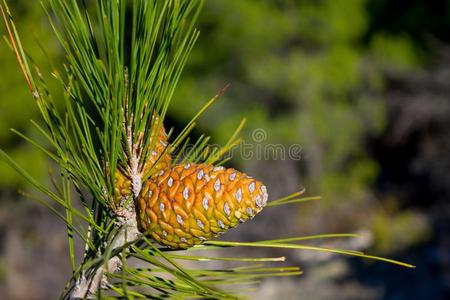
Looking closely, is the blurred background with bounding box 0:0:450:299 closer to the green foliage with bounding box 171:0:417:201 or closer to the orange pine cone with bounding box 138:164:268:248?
the green foliage with bounding box 171:0:417:201

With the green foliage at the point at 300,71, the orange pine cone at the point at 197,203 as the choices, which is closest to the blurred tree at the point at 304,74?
the green foliage at the point at 300,71

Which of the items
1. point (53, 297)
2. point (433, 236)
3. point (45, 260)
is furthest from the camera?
point (433, 236)

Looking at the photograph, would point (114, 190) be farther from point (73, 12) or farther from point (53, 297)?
point (53, 297)

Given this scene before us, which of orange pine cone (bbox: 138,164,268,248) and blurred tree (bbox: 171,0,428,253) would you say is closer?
orange pine cone (bbox: 138,164,268,248)

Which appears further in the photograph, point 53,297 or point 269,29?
point 269,29

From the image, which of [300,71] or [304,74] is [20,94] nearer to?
[300,71]

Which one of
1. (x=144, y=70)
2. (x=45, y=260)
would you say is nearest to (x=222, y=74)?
(x=45, y=260)

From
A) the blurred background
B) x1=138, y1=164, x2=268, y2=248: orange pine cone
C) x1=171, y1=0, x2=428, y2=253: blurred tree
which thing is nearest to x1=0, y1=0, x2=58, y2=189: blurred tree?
the blurred background
